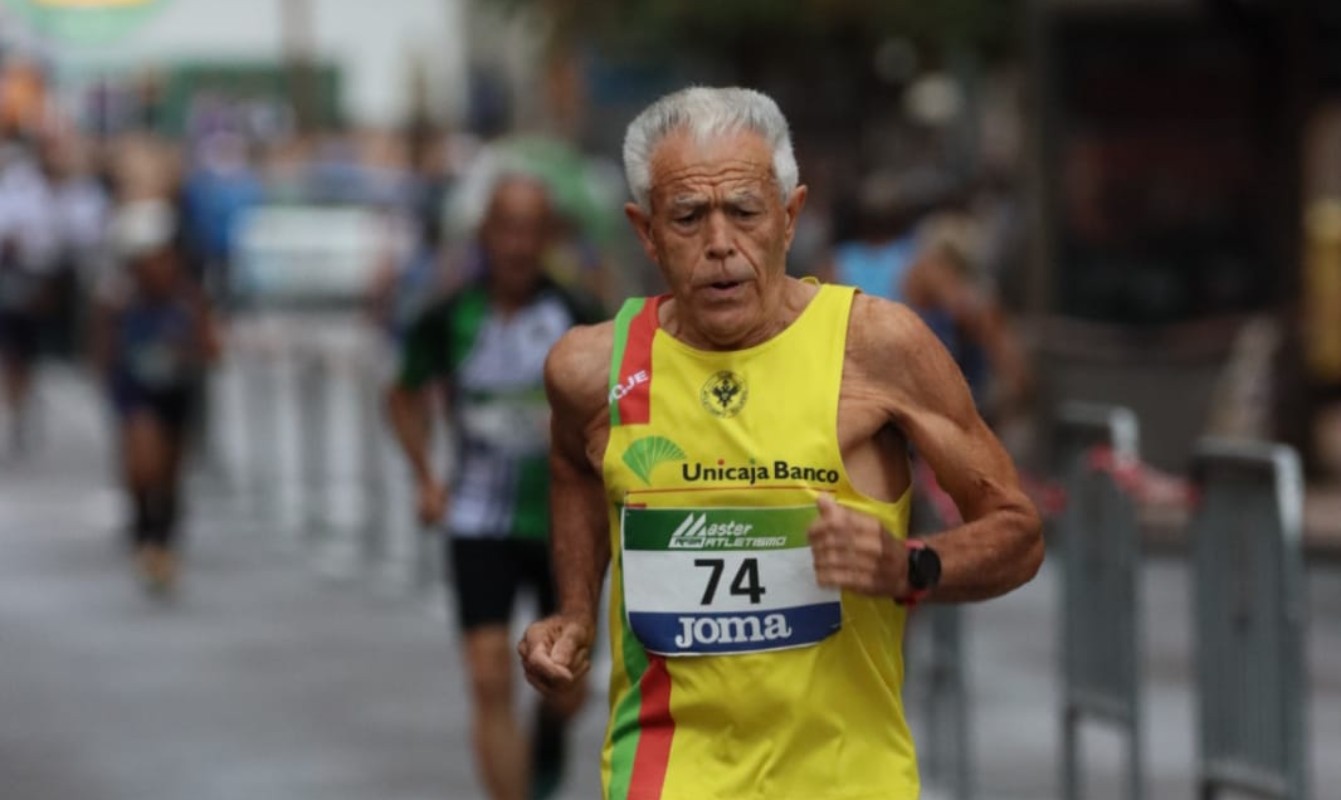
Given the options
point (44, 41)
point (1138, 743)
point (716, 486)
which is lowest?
point (1138, 743)

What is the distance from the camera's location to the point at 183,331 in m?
16.0

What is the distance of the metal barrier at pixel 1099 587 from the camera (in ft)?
29.0

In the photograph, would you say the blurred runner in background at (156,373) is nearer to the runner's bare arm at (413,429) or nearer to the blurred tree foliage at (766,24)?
the runner's bare arm at (413,429)

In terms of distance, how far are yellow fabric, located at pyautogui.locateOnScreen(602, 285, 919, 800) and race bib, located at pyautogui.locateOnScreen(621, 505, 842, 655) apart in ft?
0.06

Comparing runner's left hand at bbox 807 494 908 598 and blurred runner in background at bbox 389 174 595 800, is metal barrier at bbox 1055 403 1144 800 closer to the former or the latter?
blurred runner in background at bbox 389 174 595 800

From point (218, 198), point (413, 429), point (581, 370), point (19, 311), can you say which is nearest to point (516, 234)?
point (413, 429)

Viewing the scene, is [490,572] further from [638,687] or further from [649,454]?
[649,454]

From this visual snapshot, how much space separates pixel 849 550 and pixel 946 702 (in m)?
6.33

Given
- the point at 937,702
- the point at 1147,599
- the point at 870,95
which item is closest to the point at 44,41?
the point at 870,95

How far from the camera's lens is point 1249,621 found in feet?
26.6

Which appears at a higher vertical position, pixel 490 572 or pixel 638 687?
pixel 490 572

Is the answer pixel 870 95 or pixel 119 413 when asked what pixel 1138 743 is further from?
pixel 870 95

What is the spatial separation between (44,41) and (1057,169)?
2602cm

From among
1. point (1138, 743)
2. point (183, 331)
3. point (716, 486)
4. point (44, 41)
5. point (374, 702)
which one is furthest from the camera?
point (44, 41)
